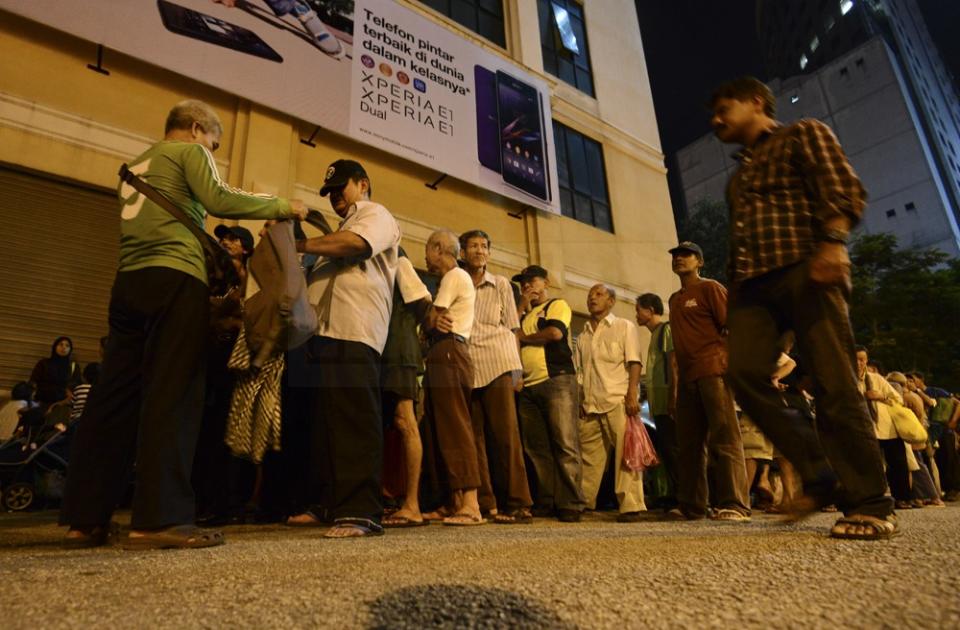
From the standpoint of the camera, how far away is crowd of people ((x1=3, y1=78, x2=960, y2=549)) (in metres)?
2.03

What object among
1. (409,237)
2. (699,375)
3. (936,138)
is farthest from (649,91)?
(936,138)

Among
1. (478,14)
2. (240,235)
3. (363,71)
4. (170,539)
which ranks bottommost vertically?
(170,539)

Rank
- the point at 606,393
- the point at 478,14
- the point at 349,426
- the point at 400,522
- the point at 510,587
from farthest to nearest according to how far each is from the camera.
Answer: the point at 478,14, the point at 606,393, the point at 400,522, the point at 349,426, the point at 510,587

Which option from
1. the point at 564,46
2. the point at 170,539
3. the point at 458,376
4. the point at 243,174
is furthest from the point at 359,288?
the point at 564,46

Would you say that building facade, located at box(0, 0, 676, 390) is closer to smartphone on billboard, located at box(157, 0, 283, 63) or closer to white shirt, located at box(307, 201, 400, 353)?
smartphone on billboard, located at box(157, 0, 283, 63)

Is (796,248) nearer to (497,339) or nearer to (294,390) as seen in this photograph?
(497,339)

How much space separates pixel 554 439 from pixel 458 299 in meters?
1.35

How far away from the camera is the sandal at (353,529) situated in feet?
7.80

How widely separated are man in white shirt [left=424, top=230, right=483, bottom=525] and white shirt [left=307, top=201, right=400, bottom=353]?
758 millimetres

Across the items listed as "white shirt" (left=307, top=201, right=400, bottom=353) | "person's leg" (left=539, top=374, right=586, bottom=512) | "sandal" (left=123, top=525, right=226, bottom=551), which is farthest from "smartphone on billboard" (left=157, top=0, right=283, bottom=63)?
"sandal" (left=123, top=525, right=226, bottom=551)

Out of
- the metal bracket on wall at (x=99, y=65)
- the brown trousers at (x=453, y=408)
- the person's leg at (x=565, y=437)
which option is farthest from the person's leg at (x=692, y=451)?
the metal bracket on wall at (x=99, y=65)

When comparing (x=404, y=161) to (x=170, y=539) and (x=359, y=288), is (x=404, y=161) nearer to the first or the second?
(x=359, y=288)

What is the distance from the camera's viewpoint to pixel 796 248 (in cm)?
210

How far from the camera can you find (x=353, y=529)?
7.88 feet
